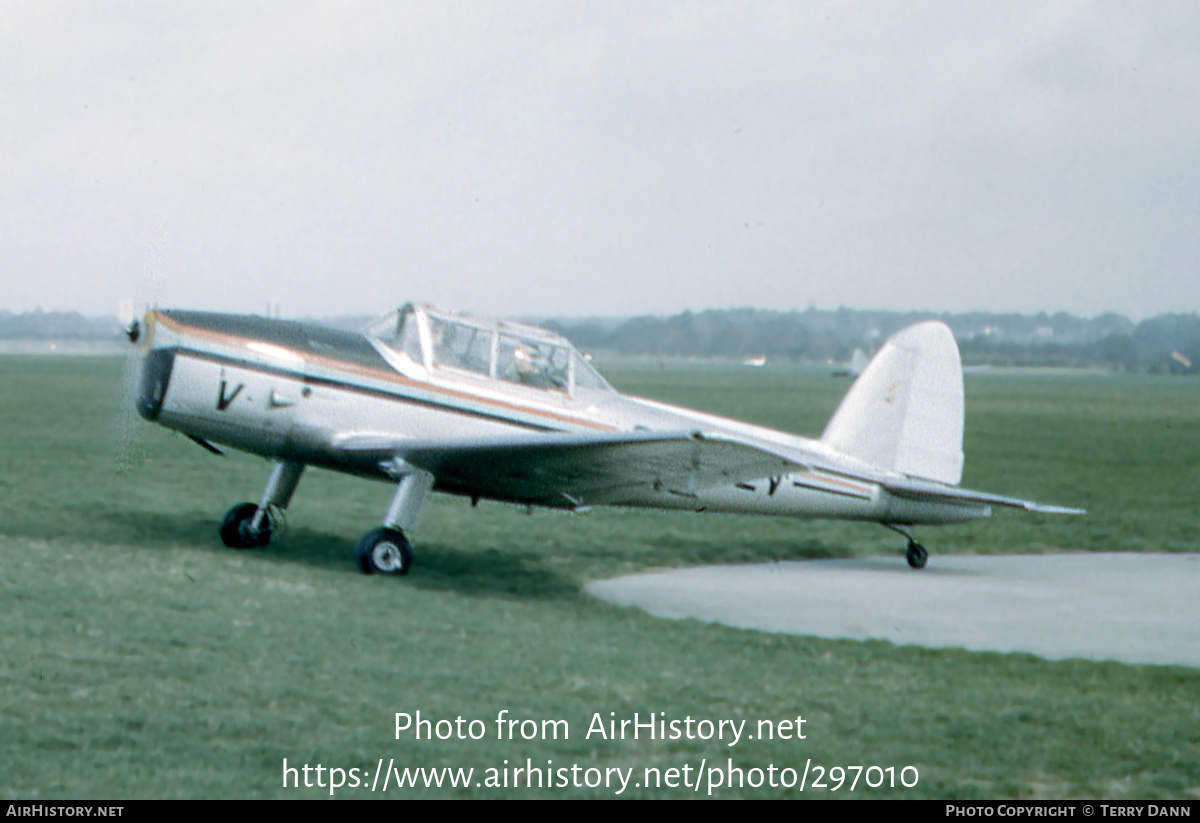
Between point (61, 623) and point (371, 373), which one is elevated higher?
point (371, 373)

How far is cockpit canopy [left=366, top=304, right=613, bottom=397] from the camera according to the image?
941 cm

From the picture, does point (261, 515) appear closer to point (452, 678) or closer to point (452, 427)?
point (452, 427)

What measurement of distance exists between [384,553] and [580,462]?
152 centimetres

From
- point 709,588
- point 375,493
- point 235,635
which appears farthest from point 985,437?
point 235,635

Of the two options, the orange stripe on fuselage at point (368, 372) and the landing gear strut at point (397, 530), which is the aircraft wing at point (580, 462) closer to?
the landing gear strut at point (397, 530)

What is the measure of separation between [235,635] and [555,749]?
231 centimetres

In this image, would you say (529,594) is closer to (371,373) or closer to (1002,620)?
(371,373)

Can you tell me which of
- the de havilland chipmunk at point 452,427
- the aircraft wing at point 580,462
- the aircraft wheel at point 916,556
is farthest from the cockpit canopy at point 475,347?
the aircraft wheel at point 916,556

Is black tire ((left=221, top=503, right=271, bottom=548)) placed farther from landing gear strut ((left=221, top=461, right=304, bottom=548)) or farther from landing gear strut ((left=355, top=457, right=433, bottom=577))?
landing gear strut ((left=355, top=457, right=433, bottom=577))

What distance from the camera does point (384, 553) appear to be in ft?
29.2

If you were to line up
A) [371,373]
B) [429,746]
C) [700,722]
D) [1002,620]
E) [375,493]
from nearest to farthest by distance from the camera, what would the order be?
[429,746] < [700,722] < [1002,620] < [371,373] < [375,493]

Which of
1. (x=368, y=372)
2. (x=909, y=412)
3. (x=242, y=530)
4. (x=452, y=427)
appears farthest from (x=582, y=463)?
(x=909, y=412)

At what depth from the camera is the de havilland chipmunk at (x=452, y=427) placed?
872 cm

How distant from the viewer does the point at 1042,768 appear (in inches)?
192
